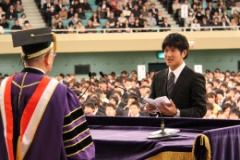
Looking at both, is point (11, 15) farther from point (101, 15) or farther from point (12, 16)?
point (101, 15)

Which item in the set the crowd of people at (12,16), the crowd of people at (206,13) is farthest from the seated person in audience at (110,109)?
the crowd of people at (206,13)

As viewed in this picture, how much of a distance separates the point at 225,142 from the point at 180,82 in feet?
4.51

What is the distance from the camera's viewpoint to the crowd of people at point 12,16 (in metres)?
24.7

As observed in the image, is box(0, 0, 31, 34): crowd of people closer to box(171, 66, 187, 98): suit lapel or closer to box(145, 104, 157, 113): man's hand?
box(171, 66, 187, 98): suit lapel

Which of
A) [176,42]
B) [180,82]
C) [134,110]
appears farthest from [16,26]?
[176,42]

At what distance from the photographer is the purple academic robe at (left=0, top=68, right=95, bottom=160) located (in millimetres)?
4285

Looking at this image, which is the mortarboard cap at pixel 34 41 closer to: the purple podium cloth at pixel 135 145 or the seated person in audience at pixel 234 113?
the purple podium cloth at pixel 135 145

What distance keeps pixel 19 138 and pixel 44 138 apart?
183 millimetres

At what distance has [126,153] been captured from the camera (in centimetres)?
467

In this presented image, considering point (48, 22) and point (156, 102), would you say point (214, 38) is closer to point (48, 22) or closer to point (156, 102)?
point (48, 22)

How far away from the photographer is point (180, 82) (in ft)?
19.1

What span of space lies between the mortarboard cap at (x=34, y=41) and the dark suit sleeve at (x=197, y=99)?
1.68m

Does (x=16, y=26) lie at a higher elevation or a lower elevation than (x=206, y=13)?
higher

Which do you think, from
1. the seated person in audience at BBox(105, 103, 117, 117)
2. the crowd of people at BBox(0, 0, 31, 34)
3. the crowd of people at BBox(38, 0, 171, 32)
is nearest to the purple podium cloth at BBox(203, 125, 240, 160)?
the seated person in audience at BBox(105, 103, 117, 117)
